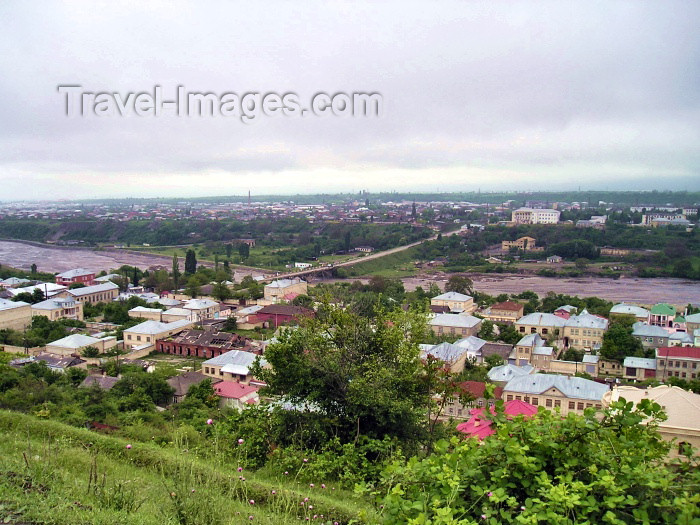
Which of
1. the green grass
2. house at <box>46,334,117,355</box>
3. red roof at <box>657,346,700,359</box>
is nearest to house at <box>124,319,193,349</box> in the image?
house at <box>46,334,117,355</box>

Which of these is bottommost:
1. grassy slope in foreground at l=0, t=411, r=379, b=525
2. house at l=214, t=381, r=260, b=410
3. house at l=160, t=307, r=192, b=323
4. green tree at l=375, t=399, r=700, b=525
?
house at l=160, t=307, r=192, b=323

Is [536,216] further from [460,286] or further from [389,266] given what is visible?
[460,286]

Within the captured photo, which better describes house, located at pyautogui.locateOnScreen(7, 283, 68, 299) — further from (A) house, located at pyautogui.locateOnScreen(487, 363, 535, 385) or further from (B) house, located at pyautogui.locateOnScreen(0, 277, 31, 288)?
(A) house, located at pyautogui.locateOnScreen(487, 363, 535, 385)

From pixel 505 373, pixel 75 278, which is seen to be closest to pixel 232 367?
pixel 505 373

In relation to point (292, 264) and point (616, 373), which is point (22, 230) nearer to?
point (292, 264)

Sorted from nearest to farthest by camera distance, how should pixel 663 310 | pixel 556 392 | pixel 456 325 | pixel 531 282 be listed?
pixel 556 392 → pixel 456 325 → pixel 663 310 → pixel 531 282

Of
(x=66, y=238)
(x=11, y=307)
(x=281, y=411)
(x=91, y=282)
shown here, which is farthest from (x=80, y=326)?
(x=66, y=238)

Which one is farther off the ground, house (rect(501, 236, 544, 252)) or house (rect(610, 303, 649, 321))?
house (rect(501, 236, 544, 252))
